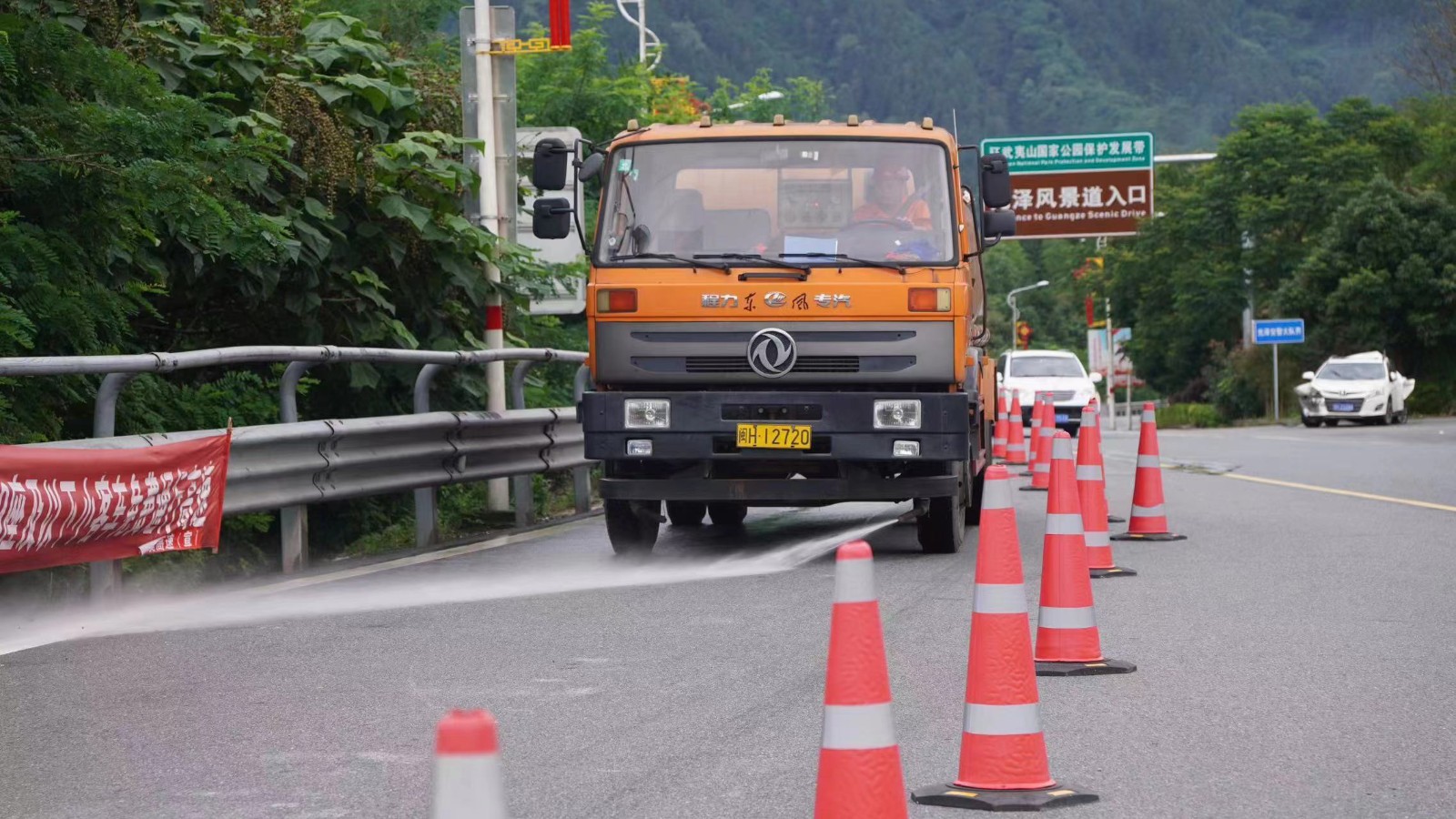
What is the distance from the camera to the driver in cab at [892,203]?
1172cm

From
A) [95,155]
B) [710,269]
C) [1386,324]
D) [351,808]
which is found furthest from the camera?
[1386,324]

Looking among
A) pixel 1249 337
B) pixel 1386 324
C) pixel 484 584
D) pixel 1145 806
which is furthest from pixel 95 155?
pixel 1249 337

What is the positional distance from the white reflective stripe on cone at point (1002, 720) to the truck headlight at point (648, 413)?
6.23 m

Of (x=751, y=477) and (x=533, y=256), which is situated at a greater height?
(x=533, y=256)

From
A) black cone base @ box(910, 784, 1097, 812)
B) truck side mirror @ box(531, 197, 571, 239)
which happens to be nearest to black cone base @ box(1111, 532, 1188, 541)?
truck side mirror @ box(531, 197, 571, 239)

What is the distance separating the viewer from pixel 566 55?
1045 inches

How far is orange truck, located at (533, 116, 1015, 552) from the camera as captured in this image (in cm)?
1131

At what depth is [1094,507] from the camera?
10875 mm

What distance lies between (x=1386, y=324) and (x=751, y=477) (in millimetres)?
52411

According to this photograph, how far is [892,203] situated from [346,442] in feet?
11.5

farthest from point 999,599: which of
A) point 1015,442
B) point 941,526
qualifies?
point 1015,442

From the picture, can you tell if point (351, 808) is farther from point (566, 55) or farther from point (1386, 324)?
point (1386, 324)

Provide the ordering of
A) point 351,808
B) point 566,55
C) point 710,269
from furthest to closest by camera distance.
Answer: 1. point 566,55
2. point 710,269
3. point 351,808

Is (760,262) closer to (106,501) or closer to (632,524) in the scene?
(632,524)
